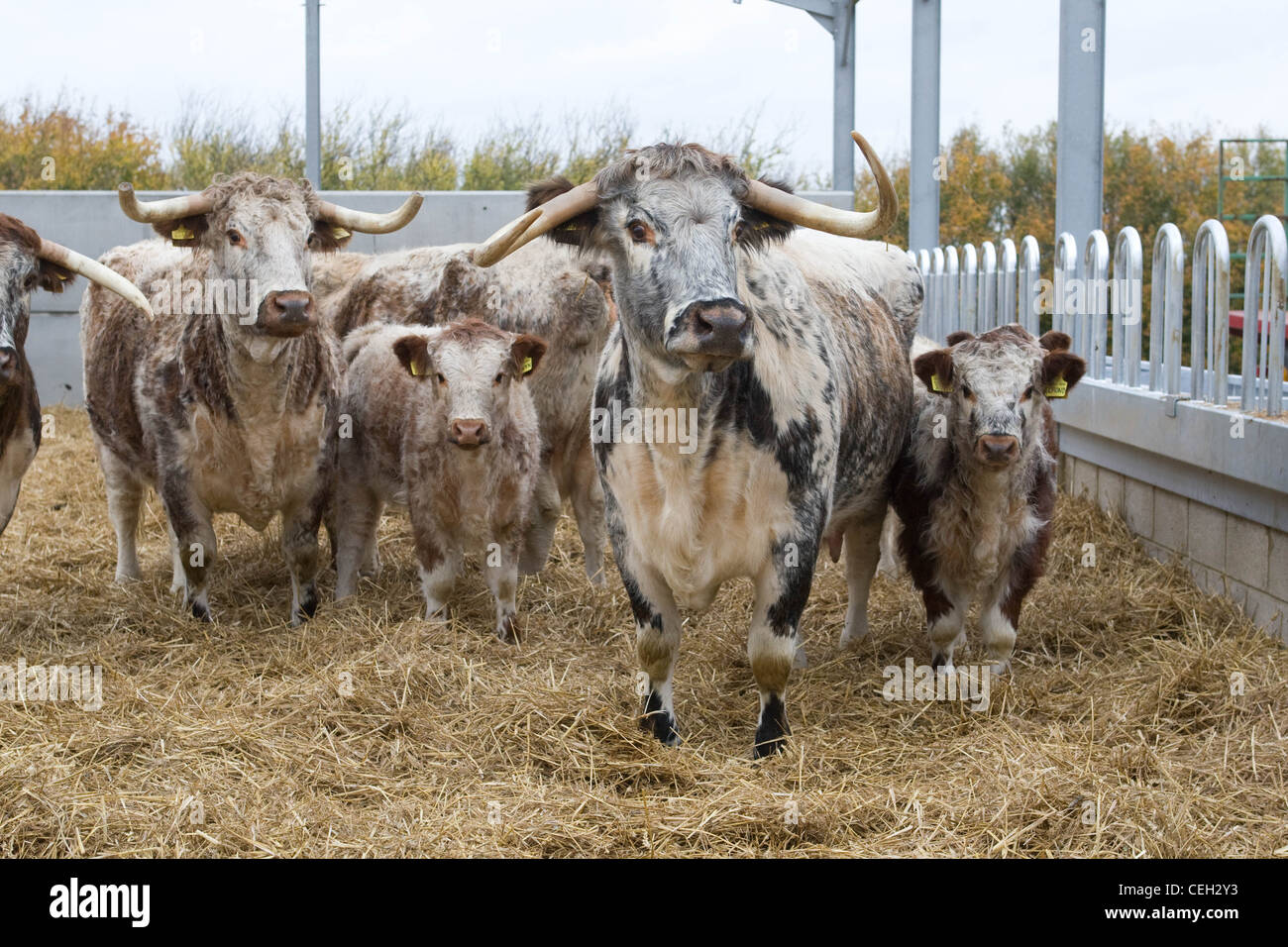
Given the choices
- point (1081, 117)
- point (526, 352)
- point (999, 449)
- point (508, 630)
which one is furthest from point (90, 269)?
point (1081, 117)

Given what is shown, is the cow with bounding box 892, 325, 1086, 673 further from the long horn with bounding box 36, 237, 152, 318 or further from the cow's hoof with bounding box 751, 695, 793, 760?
the long horn with bounding box 36, 237, 152, 318

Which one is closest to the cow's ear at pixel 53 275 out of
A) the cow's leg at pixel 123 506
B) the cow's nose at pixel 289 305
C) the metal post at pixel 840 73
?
the cow's nose at pixel 289 305

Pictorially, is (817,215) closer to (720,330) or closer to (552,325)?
(720,330)

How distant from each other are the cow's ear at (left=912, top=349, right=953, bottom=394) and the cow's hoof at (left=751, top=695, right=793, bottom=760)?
4.70 ft

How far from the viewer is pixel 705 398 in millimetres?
4125

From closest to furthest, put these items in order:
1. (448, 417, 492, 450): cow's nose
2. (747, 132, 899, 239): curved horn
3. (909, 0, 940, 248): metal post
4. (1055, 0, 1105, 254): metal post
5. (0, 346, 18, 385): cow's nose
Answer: (747, 132, 899, 239): curved horn
(0, 346, 18, 385): cow's nose
(448, 417, 492, 450): cow's nose
(1055, 0, 1105, 254): metal post
(909, 0, 940, 248): metal post

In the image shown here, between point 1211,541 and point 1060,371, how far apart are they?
4.61 feet

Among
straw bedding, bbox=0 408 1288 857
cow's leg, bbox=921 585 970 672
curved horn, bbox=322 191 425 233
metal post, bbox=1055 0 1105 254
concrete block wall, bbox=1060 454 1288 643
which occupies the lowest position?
straw bedding, bbox=0 408 1288 857

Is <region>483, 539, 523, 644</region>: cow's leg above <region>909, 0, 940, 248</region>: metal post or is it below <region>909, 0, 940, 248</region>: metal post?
below

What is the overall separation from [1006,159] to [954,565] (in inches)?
1092

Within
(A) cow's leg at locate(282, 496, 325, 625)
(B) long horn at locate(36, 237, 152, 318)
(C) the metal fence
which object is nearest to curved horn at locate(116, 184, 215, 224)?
(B) long horn at locate(36, 237, 152, 318)

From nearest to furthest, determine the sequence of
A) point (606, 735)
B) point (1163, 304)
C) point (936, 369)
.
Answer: point (606, 735)
point (936, 369)
point (1163, 304)

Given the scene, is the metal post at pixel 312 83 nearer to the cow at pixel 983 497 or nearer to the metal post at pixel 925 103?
the metal post at pixel 925 103

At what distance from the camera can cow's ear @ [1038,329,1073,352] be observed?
5.38 m
